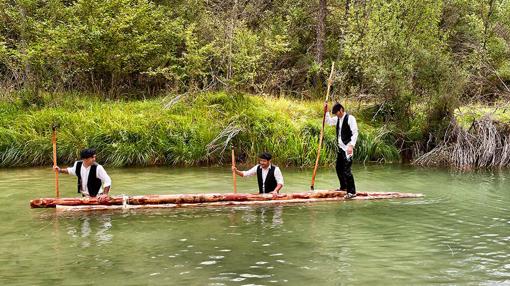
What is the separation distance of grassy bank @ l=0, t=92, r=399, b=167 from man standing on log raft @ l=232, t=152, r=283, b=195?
5.73m

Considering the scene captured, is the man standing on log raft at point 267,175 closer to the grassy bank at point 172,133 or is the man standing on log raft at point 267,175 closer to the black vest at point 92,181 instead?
the black vest at point 92,181

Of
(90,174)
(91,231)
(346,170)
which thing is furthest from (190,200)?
(346,170)

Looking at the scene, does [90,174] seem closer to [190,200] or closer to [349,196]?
[190,200]

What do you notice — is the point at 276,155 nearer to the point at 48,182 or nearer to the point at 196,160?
the point at 196,160

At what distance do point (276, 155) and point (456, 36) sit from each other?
16078 mm

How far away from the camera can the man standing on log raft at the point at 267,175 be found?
10641 millimetres

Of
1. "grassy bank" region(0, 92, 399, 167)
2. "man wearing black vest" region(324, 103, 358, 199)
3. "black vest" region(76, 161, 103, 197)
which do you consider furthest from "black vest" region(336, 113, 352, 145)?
"grassy bank" region(0, 92, 399, 167)

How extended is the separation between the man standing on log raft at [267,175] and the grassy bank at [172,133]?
225 inches

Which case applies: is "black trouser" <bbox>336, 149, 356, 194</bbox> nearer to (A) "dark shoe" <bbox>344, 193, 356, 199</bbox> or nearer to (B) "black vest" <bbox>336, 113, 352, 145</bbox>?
(A) "dark shoe" <bbox>344, 193, 356, 199</bbox>

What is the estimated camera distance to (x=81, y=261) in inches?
274

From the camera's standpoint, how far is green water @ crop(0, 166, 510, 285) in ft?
21.1

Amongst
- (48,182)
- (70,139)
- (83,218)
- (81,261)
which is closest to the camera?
(81,261)

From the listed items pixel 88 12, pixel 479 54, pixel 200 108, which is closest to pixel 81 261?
pixel 200 108

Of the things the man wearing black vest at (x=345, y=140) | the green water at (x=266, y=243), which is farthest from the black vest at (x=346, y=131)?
the green water at (x=266, y=243)
